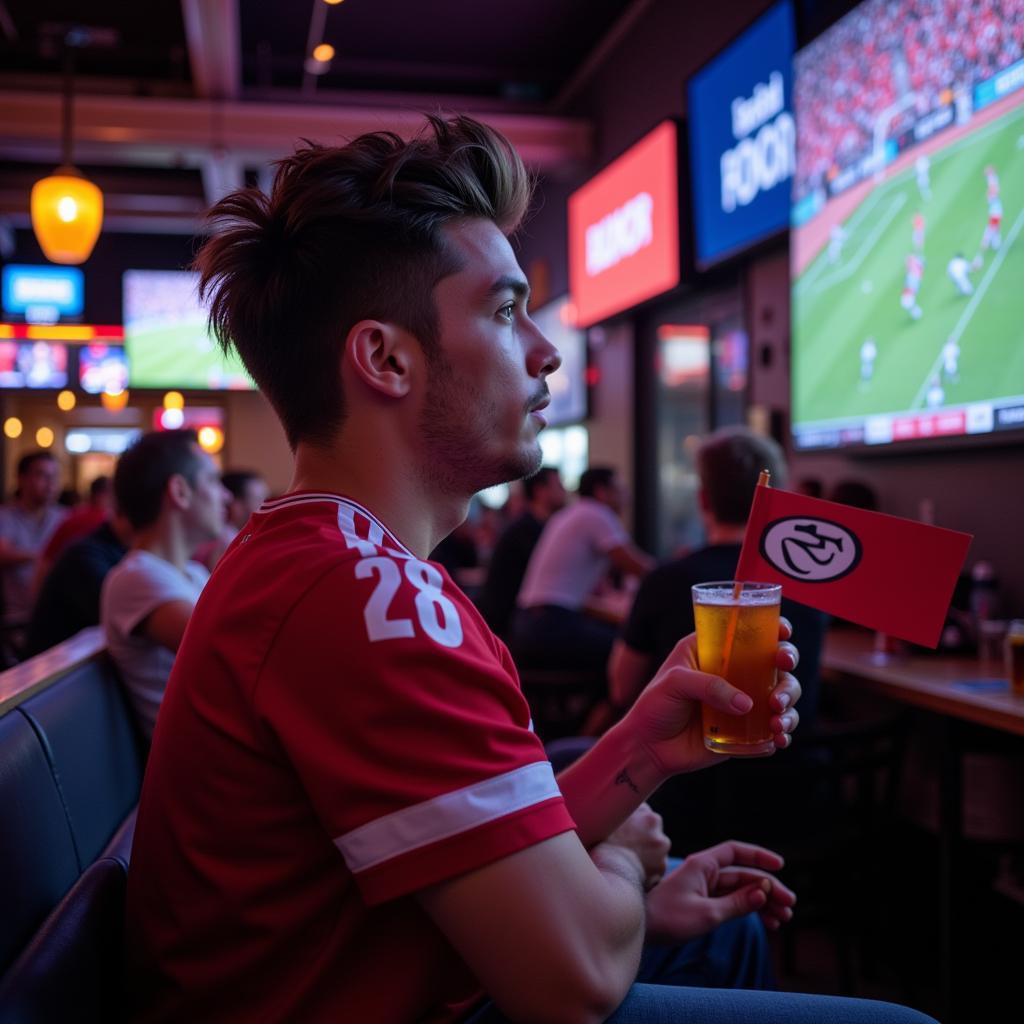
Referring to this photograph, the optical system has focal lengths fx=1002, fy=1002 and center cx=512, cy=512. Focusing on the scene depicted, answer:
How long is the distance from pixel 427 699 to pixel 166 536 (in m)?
1.93

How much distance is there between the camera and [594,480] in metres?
4.97

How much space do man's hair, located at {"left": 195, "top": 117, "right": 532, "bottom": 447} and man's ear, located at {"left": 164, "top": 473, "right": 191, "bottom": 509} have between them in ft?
4.87

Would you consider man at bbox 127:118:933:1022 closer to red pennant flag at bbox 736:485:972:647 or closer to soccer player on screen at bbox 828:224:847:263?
red pennant flag at bbox 736:485:972:647

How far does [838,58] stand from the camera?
11.2 ft

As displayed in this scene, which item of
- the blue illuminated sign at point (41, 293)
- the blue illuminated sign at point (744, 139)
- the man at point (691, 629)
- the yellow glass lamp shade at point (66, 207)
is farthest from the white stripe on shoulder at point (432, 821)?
the blue illuminated sign at point (41, 293)

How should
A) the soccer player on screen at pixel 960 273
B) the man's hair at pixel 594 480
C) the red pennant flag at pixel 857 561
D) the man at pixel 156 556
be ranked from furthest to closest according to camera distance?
1. the man's hair at pixel 594 480
2. the soccer player on screen at pixel 960 273
3. the man at pixel 156 556
4. the red pennant flag at pixel 857 561

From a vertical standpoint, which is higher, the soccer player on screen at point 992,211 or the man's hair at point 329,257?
the soccer player on screen at point 992,211

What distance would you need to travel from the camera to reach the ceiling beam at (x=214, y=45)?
18.4ft

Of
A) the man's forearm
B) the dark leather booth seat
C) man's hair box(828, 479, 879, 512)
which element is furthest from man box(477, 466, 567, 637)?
the man's forearm

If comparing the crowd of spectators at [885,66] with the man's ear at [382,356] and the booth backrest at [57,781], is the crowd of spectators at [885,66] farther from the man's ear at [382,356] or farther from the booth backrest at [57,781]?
the booth backrest at [57,781]

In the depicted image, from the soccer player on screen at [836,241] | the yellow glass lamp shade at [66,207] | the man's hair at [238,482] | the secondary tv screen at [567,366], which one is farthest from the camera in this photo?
the secondary tv screen at [567,366]

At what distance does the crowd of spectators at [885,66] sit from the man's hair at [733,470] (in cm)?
121

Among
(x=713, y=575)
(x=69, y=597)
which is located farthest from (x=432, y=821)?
(x=69, y=597)

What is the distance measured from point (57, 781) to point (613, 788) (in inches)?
28.0
